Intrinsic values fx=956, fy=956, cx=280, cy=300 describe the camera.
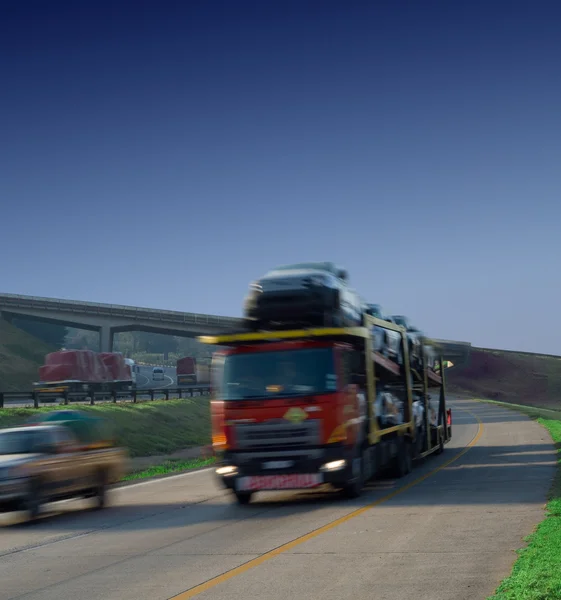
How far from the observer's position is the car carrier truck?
1597 centimetres

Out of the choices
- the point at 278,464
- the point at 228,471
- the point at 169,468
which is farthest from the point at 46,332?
the point at 278,464

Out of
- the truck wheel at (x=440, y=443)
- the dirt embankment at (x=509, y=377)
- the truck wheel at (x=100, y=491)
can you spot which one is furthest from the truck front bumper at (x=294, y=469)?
the dirt embankment at (x=509, y=377)

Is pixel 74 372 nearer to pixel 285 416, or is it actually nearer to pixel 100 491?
pixel 100 491

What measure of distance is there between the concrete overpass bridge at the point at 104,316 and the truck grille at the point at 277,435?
71.7 meters

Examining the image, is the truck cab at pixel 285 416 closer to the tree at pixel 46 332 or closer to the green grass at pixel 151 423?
the green grass at pixel 151 423

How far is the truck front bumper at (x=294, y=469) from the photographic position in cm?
1598

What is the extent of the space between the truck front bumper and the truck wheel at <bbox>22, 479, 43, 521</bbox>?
3306mm

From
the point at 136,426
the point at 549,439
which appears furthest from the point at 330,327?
Answer: the point at 136,426

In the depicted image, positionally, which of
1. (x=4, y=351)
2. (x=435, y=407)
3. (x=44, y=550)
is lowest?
(x=44, y=550)

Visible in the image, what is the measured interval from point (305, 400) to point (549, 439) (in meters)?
18.6

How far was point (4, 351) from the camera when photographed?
8850 centimetres

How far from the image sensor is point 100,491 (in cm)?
1825

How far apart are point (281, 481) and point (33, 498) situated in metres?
4.13

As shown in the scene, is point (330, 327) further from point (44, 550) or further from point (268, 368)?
point (44, 550)
